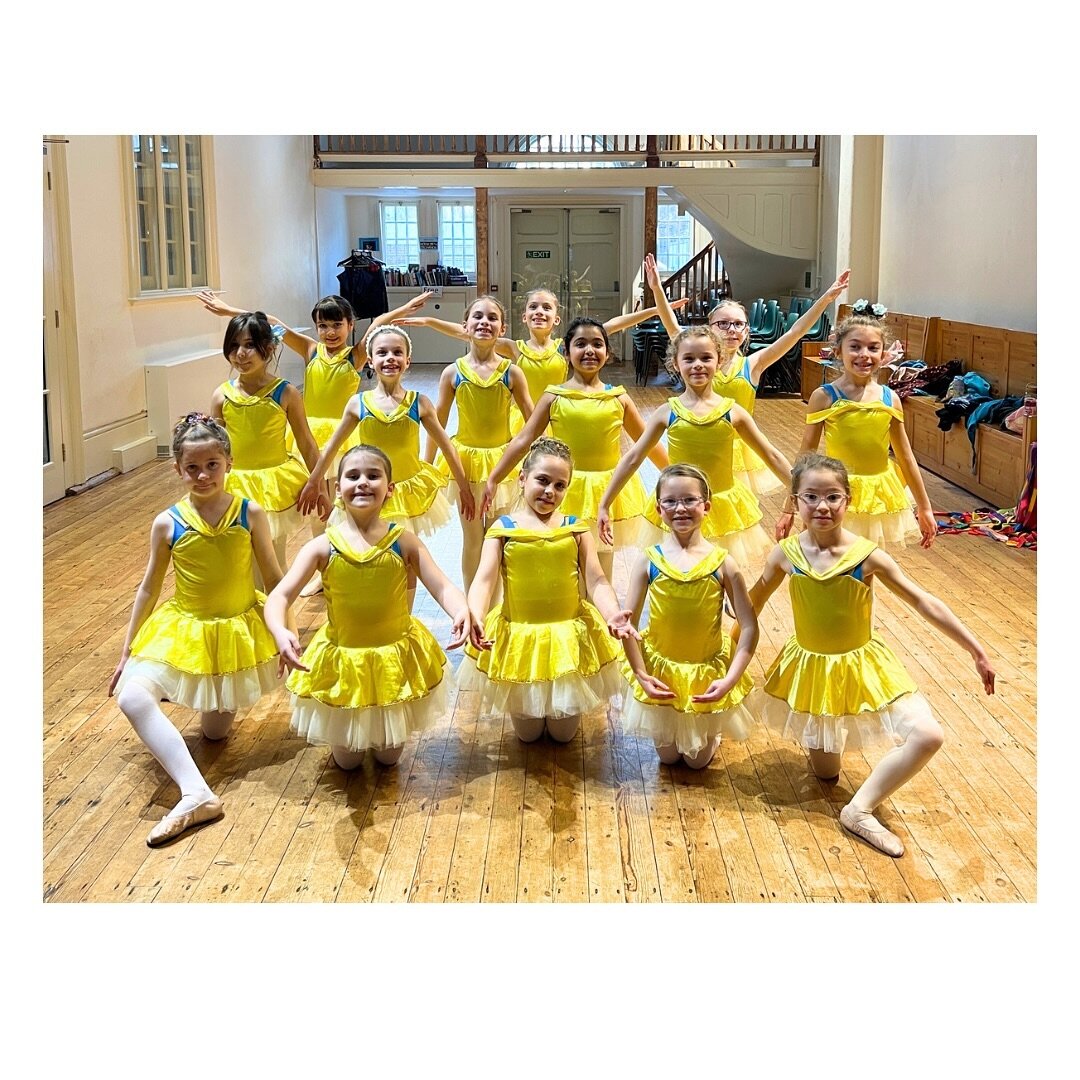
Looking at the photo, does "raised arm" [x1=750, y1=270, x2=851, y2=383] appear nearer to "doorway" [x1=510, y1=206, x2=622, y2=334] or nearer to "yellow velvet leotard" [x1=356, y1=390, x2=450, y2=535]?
"yellow velvet leotard" [x1=356, y1=390, x2=450, y2=535]

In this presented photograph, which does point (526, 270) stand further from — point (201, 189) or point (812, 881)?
point (812, 881)

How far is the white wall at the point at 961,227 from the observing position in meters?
8.04

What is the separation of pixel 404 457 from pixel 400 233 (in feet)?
45.6

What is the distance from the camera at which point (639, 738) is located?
12.0 ft

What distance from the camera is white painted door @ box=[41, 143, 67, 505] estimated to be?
748 cm

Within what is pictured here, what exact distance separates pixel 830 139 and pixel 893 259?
3.18 metres

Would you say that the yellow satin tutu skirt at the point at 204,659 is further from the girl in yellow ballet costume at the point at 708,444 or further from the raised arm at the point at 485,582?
the girl in yellow ballet costume at the point at 708,444

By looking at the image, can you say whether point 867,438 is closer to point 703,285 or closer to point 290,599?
point 290,599

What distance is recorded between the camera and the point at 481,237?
51.1 feet

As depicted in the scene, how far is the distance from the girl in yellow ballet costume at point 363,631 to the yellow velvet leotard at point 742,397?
1.81m

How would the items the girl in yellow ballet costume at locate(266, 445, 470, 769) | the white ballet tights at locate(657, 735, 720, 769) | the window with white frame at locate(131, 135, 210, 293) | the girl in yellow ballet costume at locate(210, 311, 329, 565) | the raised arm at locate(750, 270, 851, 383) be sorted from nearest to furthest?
the girl in yellow ballet costume at locate(266, 445, 470, 769)
the white ballet tights at locate(657, 735, 720, 769)
the girl in yellow ballet costume at locate(210, 311, 329, 565)
the raised arm at locate(750, 270, 851, 383)
the window with white frame at locate(131, 135, 210, 293)

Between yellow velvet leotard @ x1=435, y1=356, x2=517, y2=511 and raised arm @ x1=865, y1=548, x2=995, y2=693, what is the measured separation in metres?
1.93

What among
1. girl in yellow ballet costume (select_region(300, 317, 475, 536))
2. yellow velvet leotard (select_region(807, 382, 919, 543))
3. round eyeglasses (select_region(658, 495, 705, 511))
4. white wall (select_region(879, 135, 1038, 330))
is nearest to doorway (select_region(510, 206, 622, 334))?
white wall (select_region(879, 135, 1038, 330))

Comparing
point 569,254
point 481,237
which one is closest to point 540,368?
point 481,237
